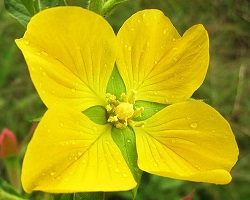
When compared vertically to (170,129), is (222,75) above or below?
below

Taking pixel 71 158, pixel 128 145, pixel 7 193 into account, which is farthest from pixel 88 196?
pixel 7 193

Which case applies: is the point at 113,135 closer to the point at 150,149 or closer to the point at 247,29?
the point at 150,149

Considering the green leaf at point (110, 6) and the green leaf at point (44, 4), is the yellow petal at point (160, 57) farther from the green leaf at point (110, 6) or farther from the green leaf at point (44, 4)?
the green leaf at point (44, 4)

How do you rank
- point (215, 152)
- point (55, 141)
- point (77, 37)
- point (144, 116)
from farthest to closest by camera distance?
point (144, 116) → point (215, 152) → point (77, 37) → point (55, 141)

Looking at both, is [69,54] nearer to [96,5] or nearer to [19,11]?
[96,5]

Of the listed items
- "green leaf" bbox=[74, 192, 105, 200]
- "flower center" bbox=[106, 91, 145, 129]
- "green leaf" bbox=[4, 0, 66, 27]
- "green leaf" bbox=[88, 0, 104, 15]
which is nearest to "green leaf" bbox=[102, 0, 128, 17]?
"green leaf" bbox=[88, 0, 104, 15]

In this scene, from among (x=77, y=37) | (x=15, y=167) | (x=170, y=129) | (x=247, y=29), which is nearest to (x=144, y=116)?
(x=170, y=129)
